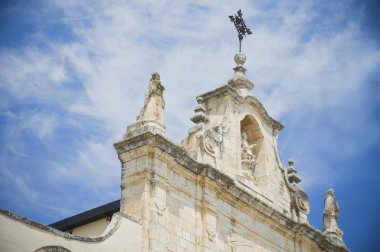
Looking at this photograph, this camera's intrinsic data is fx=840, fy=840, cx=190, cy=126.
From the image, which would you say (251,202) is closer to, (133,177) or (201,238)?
(201,238)

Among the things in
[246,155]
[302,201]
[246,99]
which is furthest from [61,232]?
[302,201]

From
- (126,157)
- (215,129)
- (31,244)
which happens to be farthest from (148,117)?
(31,244)

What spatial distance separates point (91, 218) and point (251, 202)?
3790 millimetres

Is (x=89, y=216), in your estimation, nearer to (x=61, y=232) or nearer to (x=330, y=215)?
(x=61, y=232)

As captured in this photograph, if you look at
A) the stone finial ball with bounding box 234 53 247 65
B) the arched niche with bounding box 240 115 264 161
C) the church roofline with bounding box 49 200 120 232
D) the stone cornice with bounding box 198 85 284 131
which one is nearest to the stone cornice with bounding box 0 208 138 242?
the church roofline with bounding box 49 200 120 232

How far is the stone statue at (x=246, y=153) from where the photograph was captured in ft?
69.6

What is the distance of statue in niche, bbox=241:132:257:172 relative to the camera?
2122cm

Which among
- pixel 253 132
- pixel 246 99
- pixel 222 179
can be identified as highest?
pixel 246 99

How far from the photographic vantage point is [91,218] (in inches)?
779

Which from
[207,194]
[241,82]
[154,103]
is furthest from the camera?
[241,82]

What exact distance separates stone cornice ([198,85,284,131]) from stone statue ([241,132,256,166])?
32.5 inches

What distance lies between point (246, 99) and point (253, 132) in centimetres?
110

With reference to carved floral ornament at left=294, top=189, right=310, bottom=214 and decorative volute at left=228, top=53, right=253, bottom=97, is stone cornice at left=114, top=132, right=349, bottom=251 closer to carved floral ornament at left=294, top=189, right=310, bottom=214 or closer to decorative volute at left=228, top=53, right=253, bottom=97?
carved floral ornament at left=294, top=189, right=310, bottom=214

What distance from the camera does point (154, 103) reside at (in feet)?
59.3
